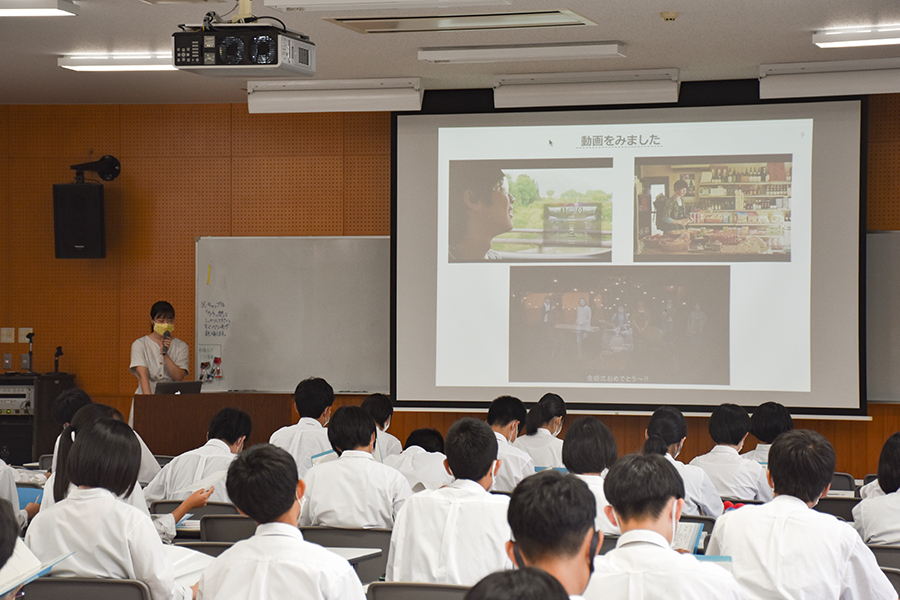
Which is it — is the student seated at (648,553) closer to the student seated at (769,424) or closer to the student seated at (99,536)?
the student seated at (99,536)

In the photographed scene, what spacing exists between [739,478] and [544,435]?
47.6 inches

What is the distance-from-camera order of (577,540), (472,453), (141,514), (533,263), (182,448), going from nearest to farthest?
(577,540) → (141,514) → (472,453) → (182,448) → (533,263)

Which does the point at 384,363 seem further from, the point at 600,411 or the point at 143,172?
the point at 143,172

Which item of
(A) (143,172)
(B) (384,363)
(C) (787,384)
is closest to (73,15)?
(A) (143,172)

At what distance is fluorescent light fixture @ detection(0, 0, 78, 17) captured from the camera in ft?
16.3

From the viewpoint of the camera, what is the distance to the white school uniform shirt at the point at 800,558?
2510 millimetres

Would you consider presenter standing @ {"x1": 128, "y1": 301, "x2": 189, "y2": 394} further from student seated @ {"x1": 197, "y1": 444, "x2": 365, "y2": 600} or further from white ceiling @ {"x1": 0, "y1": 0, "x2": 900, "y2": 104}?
student seated @ {"x1": 197, "y1": 444, "x2": 365, "y2": 600}

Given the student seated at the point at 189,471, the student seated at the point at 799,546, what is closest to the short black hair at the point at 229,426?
the student seated at the point at 189,471

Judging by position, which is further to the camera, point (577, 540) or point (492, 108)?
point (492, 108)

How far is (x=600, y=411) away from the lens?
7.02 metres

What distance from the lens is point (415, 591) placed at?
2.45 m

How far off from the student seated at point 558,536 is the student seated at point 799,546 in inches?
35.7

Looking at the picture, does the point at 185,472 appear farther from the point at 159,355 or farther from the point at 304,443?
the point at 159,355

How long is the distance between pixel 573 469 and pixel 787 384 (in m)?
3.64
